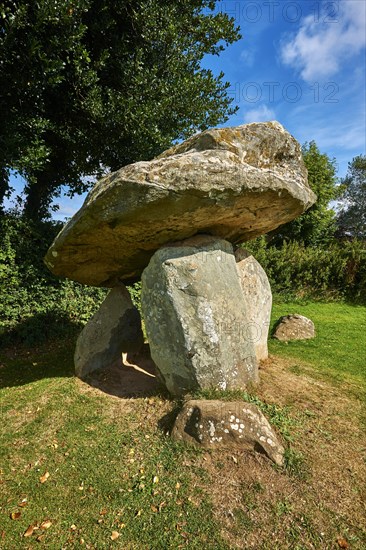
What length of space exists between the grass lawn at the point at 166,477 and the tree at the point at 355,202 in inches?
1269

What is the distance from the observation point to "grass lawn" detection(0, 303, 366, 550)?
316cm

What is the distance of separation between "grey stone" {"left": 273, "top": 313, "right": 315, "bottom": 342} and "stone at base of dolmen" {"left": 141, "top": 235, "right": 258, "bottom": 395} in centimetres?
389

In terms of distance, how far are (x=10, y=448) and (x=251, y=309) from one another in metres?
4.42

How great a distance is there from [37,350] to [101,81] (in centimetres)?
740

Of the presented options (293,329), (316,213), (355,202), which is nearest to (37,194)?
(293,329)

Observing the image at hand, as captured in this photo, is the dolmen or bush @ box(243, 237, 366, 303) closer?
the dolmen

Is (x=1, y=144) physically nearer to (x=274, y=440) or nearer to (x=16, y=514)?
(x=16, y=514)

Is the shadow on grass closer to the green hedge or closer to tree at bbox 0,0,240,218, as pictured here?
the green hedge

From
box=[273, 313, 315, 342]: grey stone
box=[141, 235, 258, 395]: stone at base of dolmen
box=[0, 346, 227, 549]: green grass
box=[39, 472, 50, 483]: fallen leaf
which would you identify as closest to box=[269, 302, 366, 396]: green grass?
box=[273, 313, 315, 342]: grey stone

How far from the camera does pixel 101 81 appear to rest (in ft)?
29.9

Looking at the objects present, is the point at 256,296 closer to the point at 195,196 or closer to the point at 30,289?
the point at 195,196

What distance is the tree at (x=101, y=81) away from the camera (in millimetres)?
7023

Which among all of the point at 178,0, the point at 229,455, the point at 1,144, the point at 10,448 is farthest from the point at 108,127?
the point at 229,455

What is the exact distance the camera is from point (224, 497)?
3488 mm
